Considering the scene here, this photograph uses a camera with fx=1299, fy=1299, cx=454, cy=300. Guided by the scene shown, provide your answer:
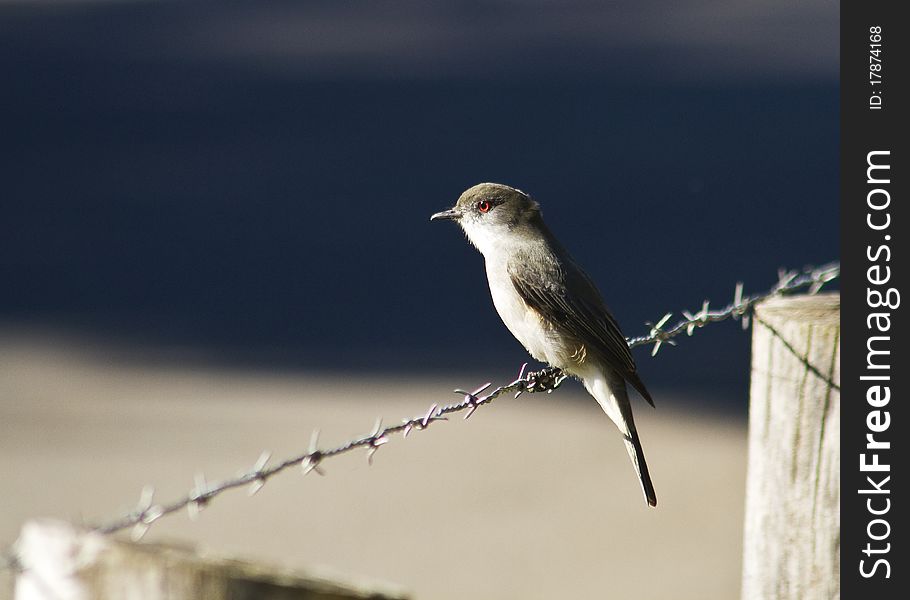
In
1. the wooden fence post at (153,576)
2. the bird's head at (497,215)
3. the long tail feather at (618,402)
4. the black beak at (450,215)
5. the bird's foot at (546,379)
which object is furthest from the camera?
the black beak at (450,215)

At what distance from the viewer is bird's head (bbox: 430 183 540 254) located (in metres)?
5.39

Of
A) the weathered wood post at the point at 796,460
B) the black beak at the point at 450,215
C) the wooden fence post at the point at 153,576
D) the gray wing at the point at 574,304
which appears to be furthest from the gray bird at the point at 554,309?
the wooden fence post at the point at 153,576

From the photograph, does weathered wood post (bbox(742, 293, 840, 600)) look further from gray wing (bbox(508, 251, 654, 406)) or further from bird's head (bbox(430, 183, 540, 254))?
bird's head (bbox(430, 183, 540, 254))

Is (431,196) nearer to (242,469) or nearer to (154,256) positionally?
(154,256)

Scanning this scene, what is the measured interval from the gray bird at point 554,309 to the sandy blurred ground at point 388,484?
2562 mm

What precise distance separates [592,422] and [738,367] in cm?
166

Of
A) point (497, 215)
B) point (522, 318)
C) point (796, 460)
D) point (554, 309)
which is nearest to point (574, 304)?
point (554, 309)

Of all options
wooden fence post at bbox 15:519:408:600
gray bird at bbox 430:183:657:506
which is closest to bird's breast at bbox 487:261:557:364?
gray bird at bbox 430:183:657:506

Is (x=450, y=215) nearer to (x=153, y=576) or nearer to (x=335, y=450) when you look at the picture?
(x=335, y=450)

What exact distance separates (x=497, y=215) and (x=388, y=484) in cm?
380

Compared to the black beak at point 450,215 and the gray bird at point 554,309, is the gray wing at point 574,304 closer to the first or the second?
the gray bird at point 554,309

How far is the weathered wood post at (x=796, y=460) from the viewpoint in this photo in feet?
11.6

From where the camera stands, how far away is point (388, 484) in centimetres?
881

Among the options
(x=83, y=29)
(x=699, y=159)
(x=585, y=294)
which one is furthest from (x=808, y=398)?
(x=83, y=29)
